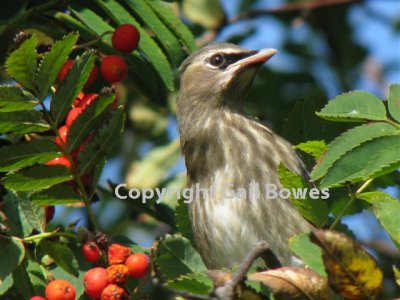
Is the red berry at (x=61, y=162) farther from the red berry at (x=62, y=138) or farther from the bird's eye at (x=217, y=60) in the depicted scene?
the bird's eye at (x=217, y=60)

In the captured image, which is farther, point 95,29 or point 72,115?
point 95,29

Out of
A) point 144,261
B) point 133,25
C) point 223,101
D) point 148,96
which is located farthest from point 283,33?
point 144,261

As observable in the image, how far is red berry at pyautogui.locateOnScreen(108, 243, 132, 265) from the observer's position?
3.78m

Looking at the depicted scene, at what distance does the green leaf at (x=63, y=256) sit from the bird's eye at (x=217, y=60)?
2.14 meters

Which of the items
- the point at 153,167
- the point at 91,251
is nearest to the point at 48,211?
the point at 91,251

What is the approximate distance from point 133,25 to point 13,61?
76cm

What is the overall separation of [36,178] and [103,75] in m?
0.60

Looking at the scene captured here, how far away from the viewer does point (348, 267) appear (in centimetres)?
298

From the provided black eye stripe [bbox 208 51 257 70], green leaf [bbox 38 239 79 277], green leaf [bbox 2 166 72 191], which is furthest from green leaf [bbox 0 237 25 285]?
black eye stripe [bbox 208 51 257 70]

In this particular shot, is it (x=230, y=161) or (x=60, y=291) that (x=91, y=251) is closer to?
(x=60, y=291)

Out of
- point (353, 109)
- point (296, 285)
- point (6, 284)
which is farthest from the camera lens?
point (6, 284)

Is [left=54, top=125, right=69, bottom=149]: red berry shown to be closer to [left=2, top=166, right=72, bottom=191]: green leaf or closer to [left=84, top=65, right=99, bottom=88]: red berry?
[left=2, top=166, right=72, bottom=191]: green leaf

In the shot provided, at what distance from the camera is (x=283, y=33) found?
24.0ft

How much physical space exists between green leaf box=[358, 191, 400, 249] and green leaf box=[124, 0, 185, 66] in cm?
128
